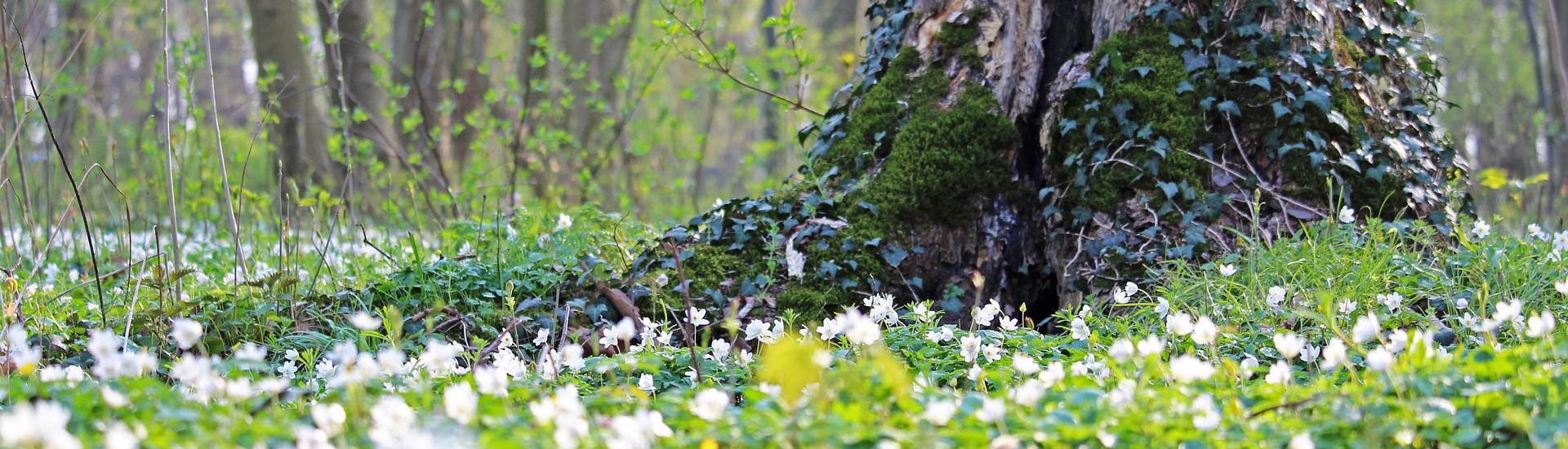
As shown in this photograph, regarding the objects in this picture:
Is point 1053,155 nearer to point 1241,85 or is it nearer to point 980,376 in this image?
point 1241,85

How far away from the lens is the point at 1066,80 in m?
4.00

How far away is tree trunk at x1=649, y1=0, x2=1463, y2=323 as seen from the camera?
12.5ft

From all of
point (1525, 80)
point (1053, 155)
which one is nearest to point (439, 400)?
point (1053, 155)

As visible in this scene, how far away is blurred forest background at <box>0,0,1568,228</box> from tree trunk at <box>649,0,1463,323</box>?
625mm

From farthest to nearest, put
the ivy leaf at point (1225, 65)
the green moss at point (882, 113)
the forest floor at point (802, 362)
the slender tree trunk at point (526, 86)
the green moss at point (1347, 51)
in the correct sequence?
the slender tree trunk at point (526, 86)
the green moss at point (882, 113)
the green moss at point (1347, 51)
the ivy leaf at point (1225, 65)
the forest floor at point (802, 362)

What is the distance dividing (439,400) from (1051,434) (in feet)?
3.92

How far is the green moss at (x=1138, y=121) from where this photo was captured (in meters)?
3.84

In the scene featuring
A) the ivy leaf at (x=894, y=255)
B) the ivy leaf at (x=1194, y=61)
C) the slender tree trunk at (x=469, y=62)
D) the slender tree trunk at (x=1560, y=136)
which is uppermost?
the slender tree trunk at (x=469, y=62)

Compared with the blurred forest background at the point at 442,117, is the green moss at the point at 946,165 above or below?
below

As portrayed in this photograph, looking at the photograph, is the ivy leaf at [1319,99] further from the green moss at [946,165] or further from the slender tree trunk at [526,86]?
the slender tree trunk at [526,86]

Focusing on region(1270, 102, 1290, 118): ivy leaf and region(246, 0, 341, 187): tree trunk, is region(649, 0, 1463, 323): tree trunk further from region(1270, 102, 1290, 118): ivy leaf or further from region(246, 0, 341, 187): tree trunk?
region(246, 0, 341, 187): tree trunk

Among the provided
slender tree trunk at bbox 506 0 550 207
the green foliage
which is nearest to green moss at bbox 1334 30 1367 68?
the green foliage

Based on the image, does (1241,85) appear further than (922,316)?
Yes

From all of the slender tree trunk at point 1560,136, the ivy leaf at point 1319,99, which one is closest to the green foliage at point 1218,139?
the ivy leaf at point 1319,99
